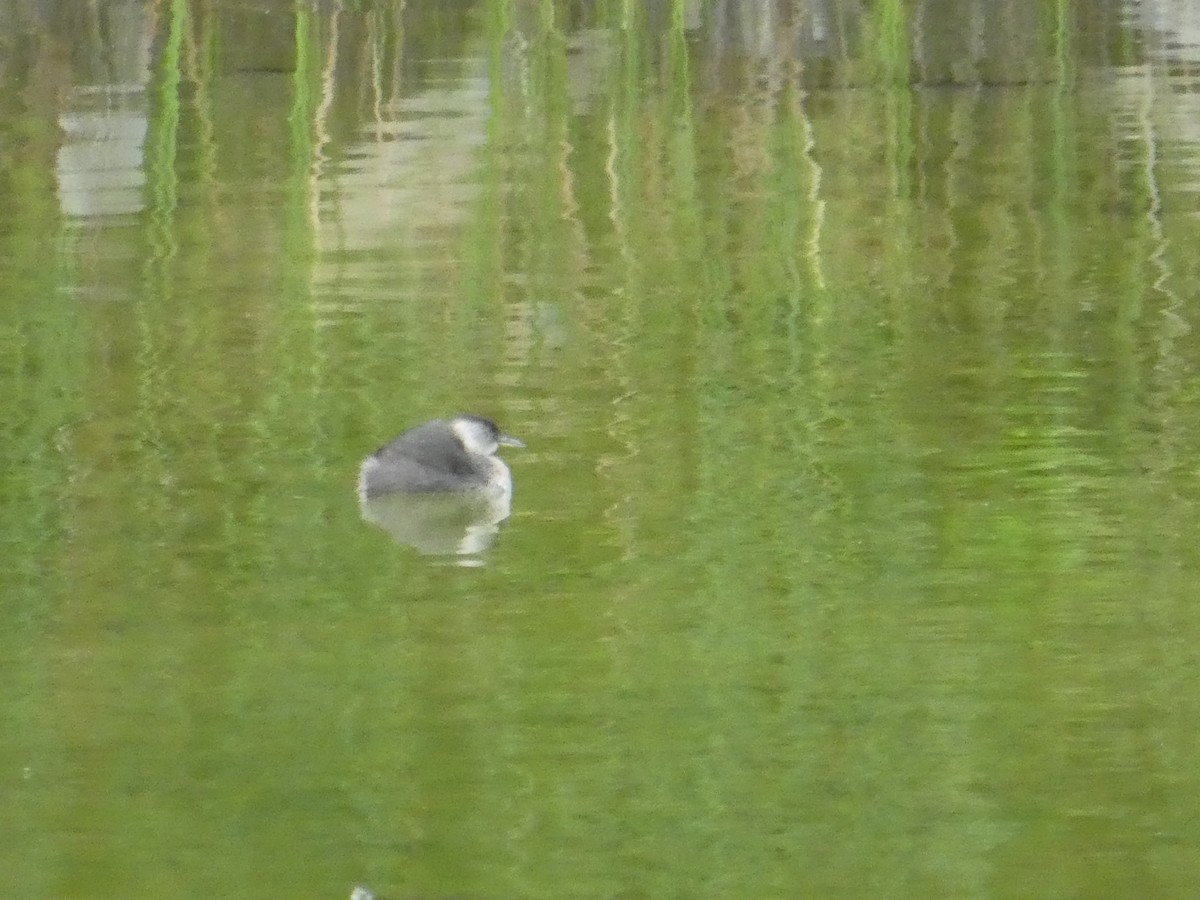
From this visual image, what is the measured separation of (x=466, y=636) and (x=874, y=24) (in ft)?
31.9

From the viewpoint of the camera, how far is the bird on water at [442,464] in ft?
22.9

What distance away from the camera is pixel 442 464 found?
7020mm

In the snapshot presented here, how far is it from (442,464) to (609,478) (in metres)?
0.40

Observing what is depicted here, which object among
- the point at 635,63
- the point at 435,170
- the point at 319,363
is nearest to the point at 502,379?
the point at 319,363

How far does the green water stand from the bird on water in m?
0.10

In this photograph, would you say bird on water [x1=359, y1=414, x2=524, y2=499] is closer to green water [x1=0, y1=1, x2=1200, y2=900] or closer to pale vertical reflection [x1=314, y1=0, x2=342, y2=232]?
green water [x1=0, y1=1, x2=1200, y2=900]

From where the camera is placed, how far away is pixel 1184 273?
30.9 ft

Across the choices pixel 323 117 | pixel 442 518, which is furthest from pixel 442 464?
pixel 323 117

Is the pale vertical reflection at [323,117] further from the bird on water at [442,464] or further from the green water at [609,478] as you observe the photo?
the bird on water at [442,464]

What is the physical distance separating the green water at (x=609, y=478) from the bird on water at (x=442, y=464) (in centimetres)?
10

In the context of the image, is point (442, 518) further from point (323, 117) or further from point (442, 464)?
point (323, 117)

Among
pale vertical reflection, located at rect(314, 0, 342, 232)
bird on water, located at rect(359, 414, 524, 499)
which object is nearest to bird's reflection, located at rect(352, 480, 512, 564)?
bird on water, located at rect(359, 414, 524, 499)

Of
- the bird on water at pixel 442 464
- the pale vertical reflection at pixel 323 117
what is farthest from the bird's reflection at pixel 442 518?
the pale vertical reflection at pixel 323 117

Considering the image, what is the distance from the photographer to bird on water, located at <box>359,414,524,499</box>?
6.98 m
